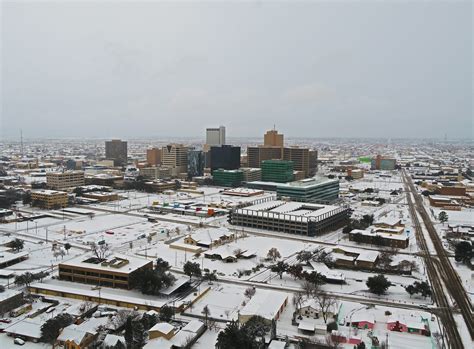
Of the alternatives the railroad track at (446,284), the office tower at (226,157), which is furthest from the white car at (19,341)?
the office tower at (226,157)

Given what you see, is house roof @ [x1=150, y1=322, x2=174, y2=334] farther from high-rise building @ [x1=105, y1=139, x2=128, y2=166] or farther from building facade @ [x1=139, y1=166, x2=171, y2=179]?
high-rise building @ [x1=105, y1=139, x2=128, y2=166]

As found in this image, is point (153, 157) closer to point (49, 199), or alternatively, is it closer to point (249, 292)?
point (49, 199)

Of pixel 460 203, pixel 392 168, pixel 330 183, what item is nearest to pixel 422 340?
pixel 330 183

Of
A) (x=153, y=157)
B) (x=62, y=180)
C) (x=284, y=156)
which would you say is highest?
(x=284, y=156)

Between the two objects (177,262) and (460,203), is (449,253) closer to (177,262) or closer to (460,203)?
(177,262)

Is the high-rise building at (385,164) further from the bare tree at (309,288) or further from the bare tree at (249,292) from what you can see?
the bare tree at (249,292)

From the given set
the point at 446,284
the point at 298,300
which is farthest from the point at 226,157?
the point at 298,300
